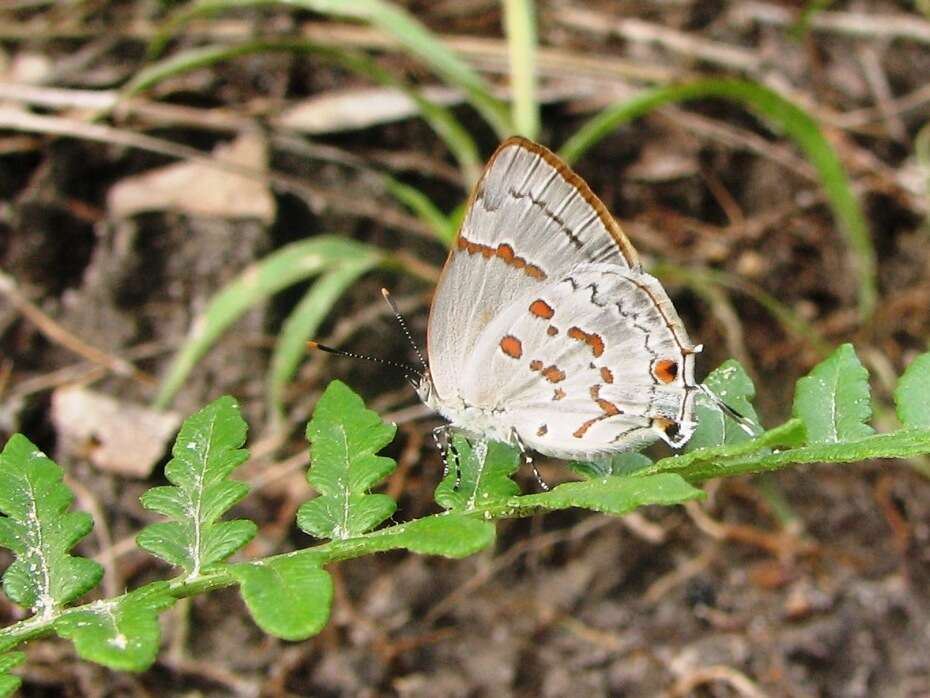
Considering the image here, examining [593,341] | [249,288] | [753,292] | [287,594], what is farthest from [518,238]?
[753,292]

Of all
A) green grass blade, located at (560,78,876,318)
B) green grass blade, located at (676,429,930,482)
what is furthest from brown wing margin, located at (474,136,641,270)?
green grass blade, located at (560,78,876,318)

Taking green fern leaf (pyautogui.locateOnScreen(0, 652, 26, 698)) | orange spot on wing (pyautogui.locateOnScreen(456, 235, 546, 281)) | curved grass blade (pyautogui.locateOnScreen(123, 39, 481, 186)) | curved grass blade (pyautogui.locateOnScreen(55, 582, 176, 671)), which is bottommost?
green fern leaf (pyautogui.locateOnScreen(0, 652, 26, 698))

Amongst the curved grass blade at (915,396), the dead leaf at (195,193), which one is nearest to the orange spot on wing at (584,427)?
the curved grass blade at (915,396)

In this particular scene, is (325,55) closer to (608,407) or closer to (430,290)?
(430,290)

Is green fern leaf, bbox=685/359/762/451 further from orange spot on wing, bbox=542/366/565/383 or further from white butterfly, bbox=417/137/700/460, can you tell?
orange spot on wing, bbox=542/366/565/383

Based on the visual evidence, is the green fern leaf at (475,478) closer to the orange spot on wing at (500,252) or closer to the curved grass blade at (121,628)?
the orange spot on wing at (500,252)

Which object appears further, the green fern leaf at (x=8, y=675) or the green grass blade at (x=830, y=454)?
the green grass blade at (x=830, y=454)
